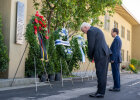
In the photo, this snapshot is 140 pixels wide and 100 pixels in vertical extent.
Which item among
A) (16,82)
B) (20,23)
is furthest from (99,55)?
(20,23)

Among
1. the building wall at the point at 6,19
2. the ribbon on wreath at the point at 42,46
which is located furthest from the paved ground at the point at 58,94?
the building wall at the point at 6,19

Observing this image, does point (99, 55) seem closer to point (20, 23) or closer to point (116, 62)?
point (116, 62)

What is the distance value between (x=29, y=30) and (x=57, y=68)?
4.21 meters

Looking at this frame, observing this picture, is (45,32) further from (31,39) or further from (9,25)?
(9,25)

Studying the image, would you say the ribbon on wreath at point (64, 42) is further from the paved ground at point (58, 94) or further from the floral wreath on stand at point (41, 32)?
the paved ground at point (58, 94)

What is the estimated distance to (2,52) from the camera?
8617mm

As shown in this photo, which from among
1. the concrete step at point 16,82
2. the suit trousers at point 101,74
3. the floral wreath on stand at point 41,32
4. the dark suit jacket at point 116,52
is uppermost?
the floral wreath on stand at point 41,32

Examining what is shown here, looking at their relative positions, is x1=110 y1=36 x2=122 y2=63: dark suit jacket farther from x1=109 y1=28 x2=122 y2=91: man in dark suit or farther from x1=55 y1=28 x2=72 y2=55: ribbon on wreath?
x1=55 y1=28 x2=72 y2=55: ribbon on wreath

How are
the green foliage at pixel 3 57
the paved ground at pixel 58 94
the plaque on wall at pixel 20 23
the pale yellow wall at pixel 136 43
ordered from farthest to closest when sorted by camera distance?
the pale yellow wall at pixel 136 43 → the plaque on wall at pixel 20 23 → the green foliage at pixel 3 57 → the paved ground at pixel 58 94

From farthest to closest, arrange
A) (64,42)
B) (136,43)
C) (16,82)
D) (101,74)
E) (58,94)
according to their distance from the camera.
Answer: (136,43) < (64,42) < (16,82) < (58,94) < (101,74)

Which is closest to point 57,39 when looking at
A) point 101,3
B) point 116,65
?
point 116,65

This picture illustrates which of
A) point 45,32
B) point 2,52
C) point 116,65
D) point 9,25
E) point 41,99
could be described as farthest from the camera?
point 9,25

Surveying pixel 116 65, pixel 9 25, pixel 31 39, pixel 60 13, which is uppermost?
pixel 60 13

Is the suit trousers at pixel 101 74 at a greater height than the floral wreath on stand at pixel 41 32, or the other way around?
the floral wreath on stand at pixel 41 32
